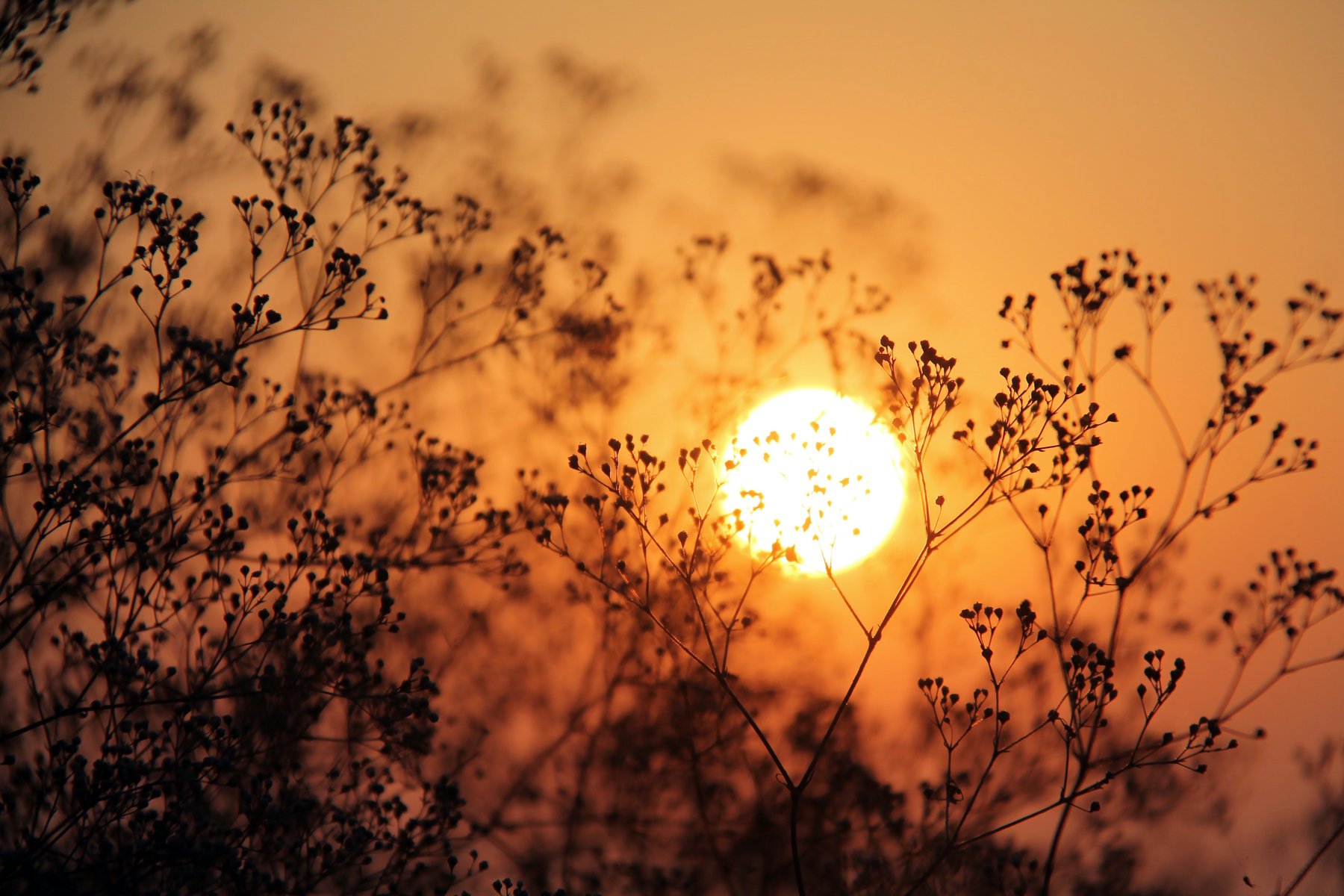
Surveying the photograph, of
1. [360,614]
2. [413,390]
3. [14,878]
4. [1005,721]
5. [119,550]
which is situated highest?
[413,390]

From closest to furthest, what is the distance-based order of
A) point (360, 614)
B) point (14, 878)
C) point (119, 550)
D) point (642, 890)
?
point (14, 878) < point (119, 550) < point (360, 614) < point (642, 890)

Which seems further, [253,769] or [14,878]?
[253,769]

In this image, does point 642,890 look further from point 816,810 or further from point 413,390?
point 413,390

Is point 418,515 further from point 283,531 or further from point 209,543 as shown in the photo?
point 209,543

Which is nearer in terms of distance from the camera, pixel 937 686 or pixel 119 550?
pixel 119 550

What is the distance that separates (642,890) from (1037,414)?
688 cm

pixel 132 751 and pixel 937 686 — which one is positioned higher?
pixel 937 686

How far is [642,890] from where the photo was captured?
36.1 feet

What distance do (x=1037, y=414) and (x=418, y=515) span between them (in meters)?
5.43

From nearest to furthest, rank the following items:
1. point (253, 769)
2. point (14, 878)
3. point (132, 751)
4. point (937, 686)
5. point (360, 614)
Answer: point (14, 878) < point (132, 751) < point (937, 686) < point (253, 769) < point (360, 614)

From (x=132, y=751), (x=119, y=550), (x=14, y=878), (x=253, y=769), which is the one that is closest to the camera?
(x=14, y=878)

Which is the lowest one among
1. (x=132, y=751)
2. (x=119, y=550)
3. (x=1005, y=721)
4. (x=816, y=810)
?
(x=132, y=751)

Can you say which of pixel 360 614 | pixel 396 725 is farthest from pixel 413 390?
pixel 396 725

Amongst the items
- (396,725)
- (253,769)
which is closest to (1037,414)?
(396,725)
